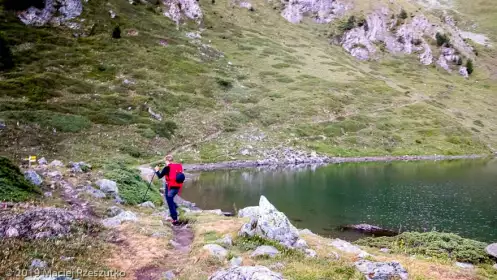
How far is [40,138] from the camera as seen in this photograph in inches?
2142

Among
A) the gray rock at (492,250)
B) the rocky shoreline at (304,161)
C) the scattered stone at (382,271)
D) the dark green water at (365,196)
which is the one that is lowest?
the rocky shoreline at (304,161)

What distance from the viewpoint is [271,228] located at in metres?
18.5

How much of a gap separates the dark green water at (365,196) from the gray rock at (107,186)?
65.8 feet

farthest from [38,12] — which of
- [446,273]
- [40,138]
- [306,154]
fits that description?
[446,273]

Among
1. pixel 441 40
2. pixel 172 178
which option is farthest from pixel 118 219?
pixel 441 40

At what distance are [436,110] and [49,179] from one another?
130 meters

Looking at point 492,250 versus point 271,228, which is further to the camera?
point 492,250

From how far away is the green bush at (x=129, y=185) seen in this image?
2764 cm

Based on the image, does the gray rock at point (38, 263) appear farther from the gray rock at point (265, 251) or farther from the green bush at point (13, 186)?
the gray rock at point (265, 251)

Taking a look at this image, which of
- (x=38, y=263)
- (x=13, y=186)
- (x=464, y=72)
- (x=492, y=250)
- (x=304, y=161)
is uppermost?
(x=38, y=263)

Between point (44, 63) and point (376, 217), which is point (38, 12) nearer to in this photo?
point (44, 63)

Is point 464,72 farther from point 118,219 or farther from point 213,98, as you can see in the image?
point 118,219

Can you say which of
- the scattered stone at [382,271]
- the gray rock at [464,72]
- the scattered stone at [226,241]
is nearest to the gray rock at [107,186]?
the scattered stone at [226,241]

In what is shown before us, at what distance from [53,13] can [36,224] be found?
10404cm
